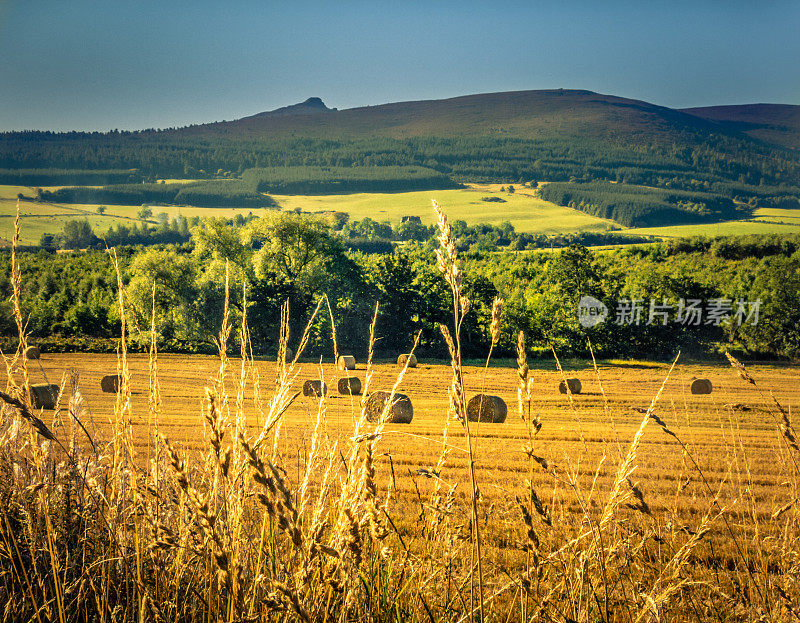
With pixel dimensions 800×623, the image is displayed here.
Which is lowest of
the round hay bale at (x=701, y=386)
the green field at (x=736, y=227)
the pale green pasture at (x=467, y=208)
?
the round hay bale at (x=701, y=386)

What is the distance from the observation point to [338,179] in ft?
567

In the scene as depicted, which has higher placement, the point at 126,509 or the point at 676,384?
the point at 126,509

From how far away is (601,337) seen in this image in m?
49.1

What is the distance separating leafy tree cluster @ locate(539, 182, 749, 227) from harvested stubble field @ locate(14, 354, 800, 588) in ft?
312

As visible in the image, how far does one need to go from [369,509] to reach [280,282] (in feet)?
154

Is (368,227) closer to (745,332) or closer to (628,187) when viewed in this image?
(745,332)

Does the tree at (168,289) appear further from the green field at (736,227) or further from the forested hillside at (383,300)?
the green field at (736,227)

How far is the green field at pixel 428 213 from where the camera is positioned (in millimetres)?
103562

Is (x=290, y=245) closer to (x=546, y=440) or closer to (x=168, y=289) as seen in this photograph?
(x=168, y=289)

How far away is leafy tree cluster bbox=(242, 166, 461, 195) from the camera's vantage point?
163375 millimetres

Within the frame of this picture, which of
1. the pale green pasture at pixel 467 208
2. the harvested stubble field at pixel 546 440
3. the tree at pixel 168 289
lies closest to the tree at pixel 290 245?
the tree at pixel 168 289

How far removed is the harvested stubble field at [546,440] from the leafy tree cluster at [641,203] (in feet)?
312

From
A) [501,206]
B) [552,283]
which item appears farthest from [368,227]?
[552,283]

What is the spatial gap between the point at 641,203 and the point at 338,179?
81195 millimetres
